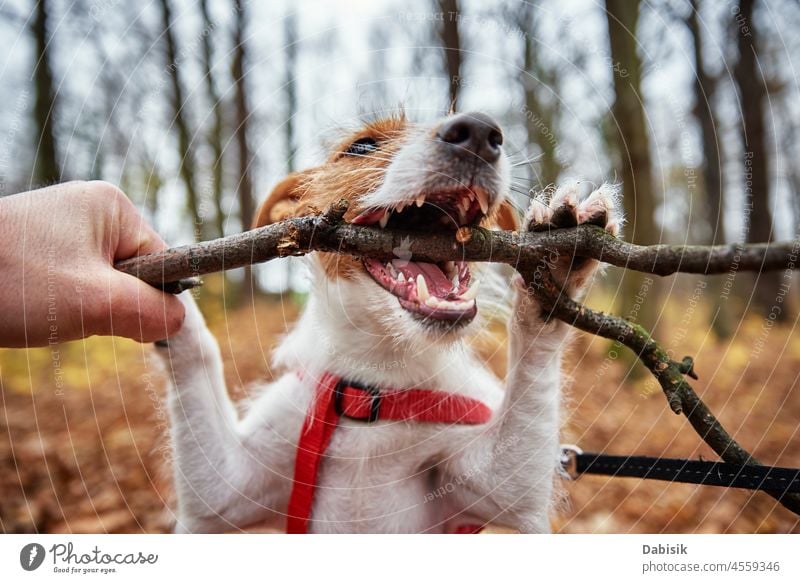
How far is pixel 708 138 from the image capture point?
3262mm

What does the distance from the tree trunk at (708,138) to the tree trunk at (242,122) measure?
2.02 m

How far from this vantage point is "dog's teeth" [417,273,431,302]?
152 cm

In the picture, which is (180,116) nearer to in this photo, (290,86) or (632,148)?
(290,86)

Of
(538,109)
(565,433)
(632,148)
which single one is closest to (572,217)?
(565,433)

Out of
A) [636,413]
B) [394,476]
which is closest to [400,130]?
[394,476]

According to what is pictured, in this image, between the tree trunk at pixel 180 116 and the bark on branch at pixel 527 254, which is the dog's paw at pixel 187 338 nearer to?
the bark on branch at pixel 527 254

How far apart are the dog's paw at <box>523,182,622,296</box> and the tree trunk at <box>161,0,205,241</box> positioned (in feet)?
5.87

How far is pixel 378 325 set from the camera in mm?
1792

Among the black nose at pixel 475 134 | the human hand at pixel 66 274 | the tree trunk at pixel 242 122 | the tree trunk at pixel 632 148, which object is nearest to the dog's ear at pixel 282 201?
the tree trunk at pixel 242 122
